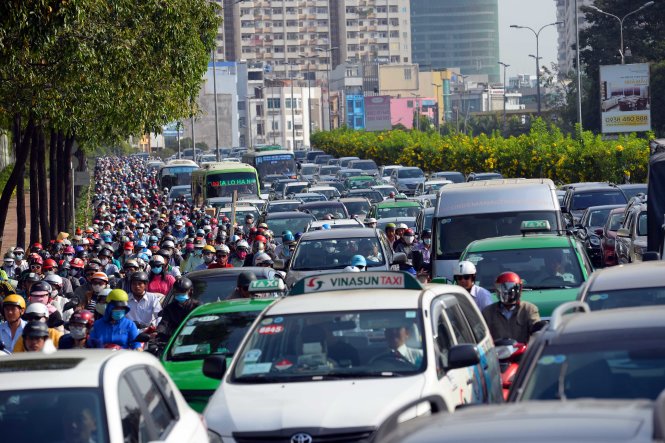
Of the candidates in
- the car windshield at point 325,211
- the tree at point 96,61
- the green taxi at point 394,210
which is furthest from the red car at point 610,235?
the tree at point 96,61

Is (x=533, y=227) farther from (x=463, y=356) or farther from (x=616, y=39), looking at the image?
(x=616, y=39)

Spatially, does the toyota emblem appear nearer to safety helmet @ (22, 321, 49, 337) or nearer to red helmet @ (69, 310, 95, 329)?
safety helmet @ (22, 321, 49, 337)

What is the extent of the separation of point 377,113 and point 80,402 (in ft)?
437

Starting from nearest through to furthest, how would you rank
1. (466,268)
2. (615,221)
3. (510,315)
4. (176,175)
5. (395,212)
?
(510,315) → (466,268) → (615,221) → (395,212) → (176,175)

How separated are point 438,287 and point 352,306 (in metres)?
1.01

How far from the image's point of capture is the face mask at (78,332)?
38.9 ft

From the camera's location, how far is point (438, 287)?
9977 mm

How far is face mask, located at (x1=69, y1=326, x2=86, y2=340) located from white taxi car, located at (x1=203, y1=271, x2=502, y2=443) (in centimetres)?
265

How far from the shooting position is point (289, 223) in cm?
3025

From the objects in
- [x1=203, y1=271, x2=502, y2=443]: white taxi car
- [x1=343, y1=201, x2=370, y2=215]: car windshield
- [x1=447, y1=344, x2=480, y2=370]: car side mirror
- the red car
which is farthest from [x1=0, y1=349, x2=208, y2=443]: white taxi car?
[x1=343, y1=201, x2=370, y2=215]: car windshield

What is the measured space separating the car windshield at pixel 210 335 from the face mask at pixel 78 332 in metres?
0.76

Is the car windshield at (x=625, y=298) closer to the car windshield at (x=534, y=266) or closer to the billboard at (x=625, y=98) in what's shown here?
the car windshield at (x=534, y=266)

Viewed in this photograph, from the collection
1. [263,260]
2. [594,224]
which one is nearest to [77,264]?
[263,260]

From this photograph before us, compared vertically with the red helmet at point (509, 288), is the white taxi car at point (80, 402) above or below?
above
